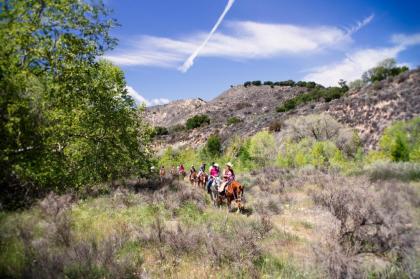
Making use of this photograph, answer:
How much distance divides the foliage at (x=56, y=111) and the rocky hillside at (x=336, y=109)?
25386 millimetres

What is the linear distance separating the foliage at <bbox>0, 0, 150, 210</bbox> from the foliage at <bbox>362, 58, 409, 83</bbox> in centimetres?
6140

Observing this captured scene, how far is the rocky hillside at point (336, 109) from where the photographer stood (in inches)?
1505

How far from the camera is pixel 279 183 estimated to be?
21.3 meters

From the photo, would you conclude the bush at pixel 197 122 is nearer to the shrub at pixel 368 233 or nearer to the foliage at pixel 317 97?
the foliage at pixel 317 97

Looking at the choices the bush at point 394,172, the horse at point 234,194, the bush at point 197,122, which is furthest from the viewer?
the bush at point 197,122

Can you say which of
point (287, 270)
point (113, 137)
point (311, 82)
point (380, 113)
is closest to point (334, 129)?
point (380, 113)

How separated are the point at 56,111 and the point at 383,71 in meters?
73.7

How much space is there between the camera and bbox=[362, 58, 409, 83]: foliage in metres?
65.6

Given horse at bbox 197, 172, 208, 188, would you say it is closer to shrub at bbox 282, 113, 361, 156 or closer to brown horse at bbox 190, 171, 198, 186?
brown horse at bbox 190, 171, 198, 186

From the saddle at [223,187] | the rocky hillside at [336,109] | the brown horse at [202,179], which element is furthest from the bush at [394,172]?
the rocky hillside at [336,109]

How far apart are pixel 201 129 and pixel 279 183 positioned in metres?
48.5

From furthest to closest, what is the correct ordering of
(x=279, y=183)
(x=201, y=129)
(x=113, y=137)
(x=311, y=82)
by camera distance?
(x=311, y=82)
(x=201, y=129)
(x=279, y=183)
(x=113, y=137)

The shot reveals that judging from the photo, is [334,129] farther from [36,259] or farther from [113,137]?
[36,259]

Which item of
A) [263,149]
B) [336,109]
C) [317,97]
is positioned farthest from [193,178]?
[317,97]
